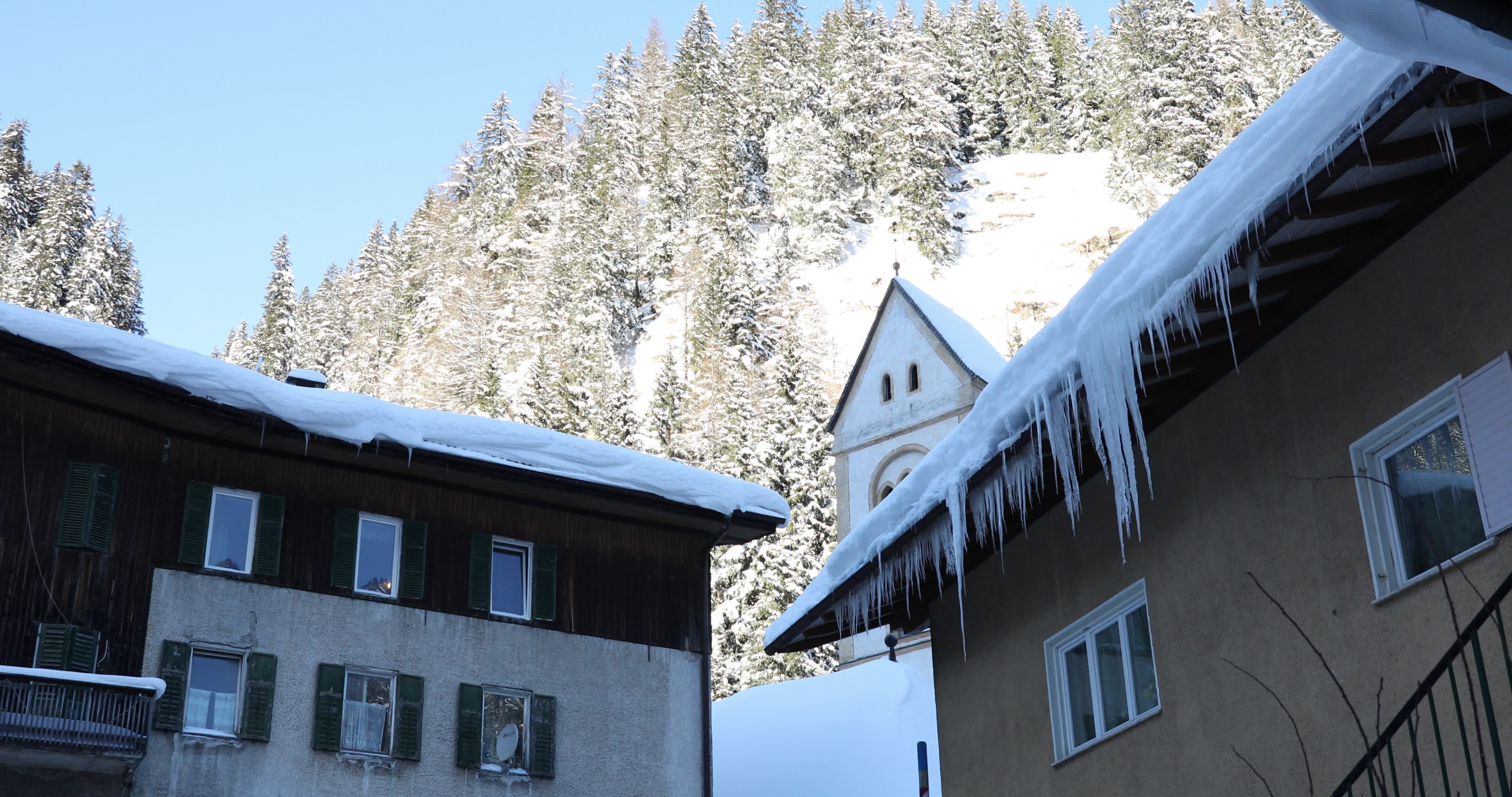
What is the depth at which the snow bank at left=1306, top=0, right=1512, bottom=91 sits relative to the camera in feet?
10.7

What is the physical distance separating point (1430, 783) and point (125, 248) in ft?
231

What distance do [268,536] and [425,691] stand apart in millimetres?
2404

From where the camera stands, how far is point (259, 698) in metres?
15.4

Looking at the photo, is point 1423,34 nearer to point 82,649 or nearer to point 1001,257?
point 82,649

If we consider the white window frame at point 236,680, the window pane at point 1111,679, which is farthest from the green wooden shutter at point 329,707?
the window pane at point 1111,679

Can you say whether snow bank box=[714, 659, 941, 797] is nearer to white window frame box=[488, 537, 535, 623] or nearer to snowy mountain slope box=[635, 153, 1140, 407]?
white window frame box=[488, 537, 535, 623]

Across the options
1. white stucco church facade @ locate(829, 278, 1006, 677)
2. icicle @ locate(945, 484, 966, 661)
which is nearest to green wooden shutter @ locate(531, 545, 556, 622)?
icicle @ locate(945, 484, 966, 661)

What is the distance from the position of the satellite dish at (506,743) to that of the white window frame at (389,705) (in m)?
1.21

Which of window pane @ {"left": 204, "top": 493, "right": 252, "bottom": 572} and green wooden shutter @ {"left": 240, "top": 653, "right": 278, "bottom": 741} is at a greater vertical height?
window pane @ {"left": 204, "top": 493, "right": 252, "bottom": 572}

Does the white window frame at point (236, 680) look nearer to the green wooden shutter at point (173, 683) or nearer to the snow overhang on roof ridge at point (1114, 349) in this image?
the green wooden shutter at point (173, 683)

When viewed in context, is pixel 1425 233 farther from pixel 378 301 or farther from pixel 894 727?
pixel 378 301

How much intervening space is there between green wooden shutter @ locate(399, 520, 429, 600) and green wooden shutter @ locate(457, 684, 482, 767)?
117 cm

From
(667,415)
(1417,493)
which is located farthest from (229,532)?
(667,415)

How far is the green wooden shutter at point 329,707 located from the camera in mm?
15641
